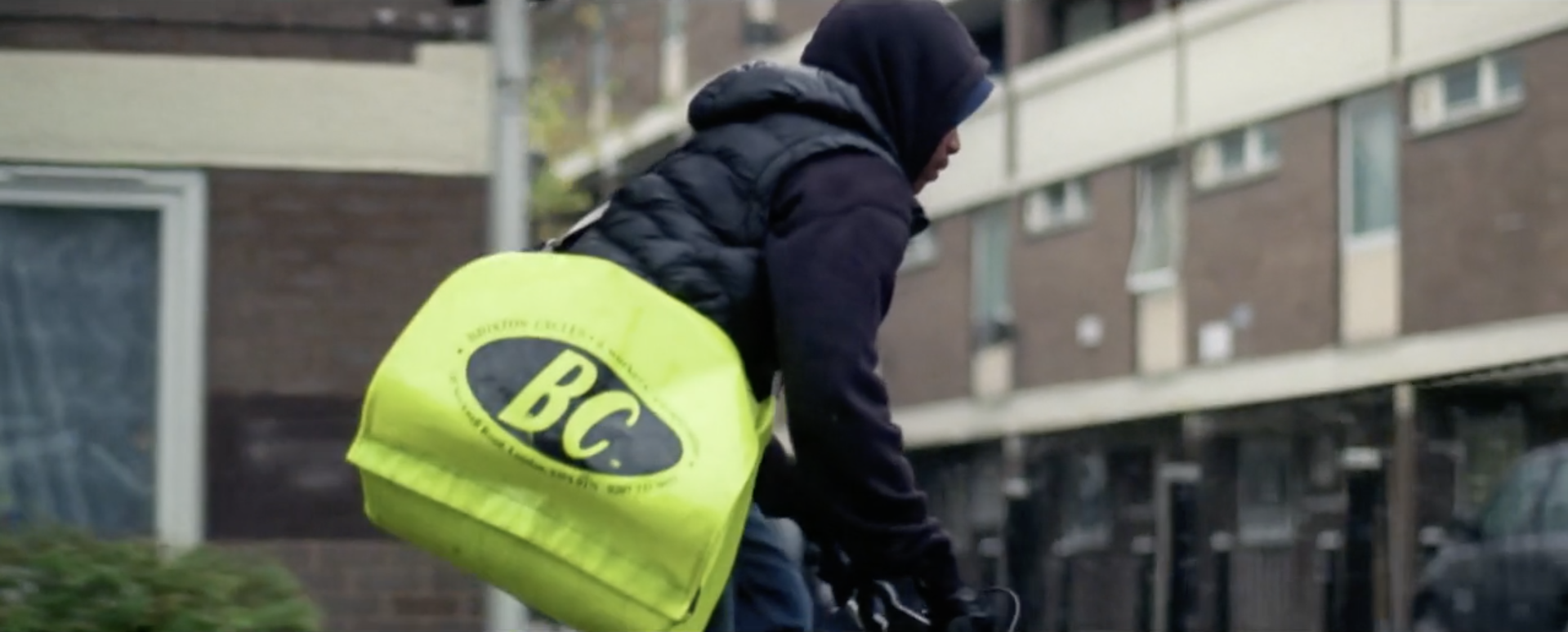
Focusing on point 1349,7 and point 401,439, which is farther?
point 1349,7

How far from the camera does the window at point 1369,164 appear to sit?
107 feet

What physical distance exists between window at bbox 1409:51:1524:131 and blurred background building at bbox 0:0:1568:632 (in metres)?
0.04

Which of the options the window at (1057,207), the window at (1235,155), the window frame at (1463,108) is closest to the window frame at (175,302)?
the window frame at (1463,108)

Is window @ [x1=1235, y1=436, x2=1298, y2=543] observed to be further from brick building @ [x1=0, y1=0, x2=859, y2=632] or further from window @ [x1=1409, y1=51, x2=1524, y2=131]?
brick building @ [x1=0, y1=0, x2=859, y2=632]

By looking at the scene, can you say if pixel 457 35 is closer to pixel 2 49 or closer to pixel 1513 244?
pixel 2 49

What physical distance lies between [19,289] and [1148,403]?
28169mm

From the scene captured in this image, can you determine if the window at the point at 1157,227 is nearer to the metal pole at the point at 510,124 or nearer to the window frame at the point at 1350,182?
the window frame at the point at 1350,182

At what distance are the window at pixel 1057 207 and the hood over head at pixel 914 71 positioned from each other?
3513 cm

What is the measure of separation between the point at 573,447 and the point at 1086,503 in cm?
3596

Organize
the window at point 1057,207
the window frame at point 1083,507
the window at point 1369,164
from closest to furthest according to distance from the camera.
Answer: the window at point 1369,164 < the window frame at point 1083,507 < the window at point 1057,207

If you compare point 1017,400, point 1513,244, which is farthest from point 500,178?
point 1017,400

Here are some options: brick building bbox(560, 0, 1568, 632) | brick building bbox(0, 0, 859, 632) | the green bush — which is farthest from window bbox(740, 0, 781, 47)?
the green bush

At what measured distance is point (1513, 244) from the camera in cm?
3070

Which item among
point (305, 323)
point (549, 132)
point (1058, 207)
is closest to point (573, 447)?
point (305, 323)
